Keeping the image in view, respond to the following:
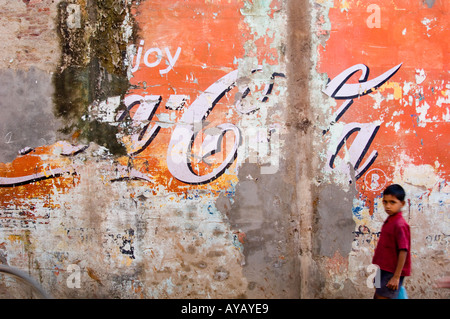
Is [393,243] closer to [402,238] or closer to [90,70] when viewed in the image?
[402,238]

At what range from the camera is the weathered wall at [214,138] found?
14.4 feet

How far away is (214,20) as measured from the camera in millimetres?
4398

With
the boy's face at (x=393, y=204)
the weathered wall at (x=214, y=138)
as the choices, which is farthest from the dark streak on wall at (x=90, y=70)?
the boy's face at (x=393, y=204)

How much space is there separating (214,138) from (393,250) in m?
2.44

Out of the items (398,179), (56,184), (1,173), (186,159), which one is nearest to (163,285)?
(186,159)

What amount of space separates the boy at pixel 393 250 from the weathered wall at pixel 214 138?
52.2 inches

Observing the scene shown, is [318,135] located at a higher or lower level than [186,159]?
higher

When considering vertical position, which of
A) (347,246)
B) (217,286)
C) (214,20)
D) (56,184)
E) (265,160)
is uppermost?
(214,20)

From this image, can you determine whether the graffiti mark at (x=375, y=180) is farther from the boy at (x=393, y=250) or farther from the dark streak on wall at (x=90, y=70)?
the dark streak on wall at (x=90, y=70)

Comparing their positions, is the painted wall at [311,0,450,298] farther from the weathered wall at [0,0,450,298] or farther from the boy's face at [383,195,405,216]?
the boy's face at [383,195,405,216]

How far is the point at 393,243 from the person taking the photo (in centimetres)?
299

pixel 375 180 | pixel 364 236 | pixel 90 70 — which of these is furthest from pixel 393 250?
pixel 90 70

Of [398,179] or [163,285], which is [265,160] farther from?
[163,285]

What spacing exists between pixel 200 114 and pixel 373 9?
266 centimetres
